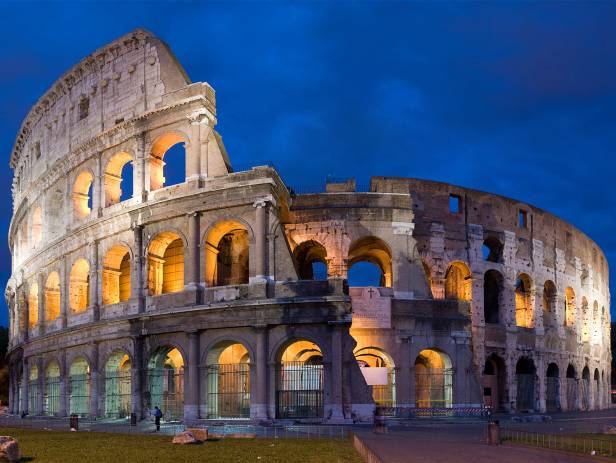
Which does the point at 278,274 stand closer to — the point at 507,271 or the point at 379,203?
the point at 379,203

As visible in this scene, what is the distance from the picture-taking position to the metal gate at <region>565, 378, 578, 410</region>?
38.3m

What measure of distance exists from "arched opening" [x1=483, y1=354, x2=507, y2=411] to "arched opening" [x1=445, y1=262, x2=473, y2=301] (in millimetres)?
3135

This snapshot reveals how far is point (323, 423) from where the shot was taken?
2281 centimetres

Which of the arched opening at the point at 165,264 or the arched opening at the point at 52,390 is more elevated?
the arched opening at the point at 165,264

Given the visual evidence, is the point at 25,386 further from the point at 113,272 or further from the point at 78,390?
the point at 113,272

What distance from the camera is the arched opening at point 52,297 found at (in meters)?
33.9

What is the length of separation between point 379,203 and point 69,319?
13780mm

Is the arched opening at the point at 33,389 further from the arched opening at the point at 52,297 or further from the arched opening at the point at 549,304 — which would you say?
the arched opening at the point at 549,304

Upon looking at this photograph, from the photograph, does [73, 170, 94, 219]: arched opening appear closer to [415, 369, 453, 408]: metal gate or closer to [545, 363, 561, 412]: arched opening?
[415, 369, 453, 408]: metal gate

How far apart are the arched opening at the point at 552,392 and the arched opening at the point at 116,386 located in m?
20.6

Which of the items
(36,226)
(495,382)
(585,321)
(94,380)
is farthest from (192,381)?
(585,321)

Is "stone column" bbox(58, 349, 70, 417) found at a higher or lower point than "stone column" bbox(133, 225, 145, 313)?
lower

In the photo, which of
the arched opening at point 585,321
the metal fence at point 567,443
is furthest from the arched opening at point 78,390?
the arched opening at point 585,321

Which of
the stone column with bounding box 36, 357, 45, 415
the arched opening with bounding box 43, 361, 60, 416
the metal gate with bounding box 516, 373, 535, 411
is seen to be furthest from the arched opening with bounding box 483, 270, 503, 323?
the stone column with bounding box 36, 357, 45, 415
